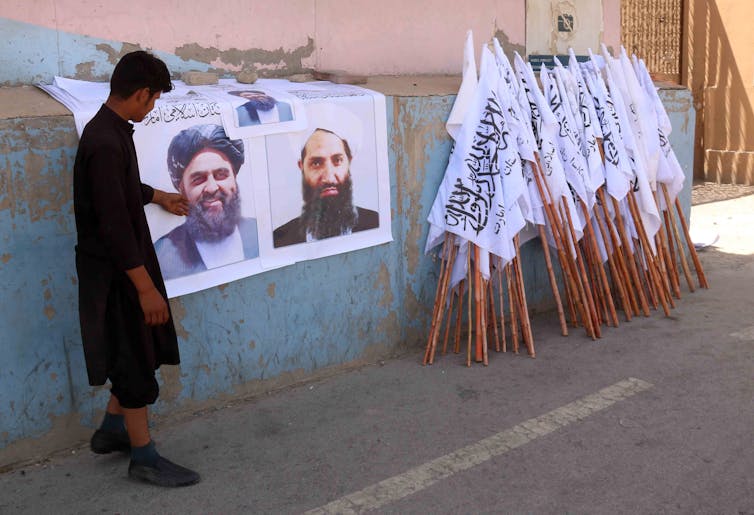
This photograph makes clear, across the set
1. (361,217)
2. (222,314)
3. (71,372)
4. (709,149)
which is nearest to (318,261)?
(361,217)

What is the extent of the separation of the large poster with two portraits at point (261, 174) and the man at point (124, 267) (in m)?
0.46

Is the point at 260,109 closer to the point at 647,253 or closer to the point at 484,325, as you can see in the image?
the point at 484,325

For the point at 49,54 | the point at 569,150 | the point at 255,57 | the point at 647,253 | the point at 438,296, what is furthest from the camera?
the point at 647,253

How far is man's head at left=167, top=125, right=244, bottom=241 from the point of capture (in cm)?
367

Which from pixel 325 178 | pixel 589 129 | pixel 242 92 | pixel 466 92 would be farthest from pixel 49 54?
pixel 589 129

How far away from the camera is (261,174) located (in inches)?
156

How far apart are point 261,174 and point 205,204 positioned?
336 mm

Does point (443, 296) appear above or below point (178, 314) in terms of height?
below

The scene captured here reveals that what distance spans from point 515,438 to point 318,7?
8.80 feet

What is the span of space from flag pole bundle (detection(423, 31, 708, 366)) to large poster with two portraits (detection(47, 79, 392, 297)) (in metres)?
0.52

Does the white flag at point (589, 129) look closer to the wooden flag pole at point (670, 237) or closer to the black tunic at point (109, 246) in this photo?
the wooden flag pole at point (670, 237)

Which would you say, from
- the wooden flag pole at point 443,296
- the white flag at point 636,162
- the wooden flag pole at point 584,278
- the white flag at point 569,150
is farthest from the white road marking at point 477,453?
the white flag at point 636,162

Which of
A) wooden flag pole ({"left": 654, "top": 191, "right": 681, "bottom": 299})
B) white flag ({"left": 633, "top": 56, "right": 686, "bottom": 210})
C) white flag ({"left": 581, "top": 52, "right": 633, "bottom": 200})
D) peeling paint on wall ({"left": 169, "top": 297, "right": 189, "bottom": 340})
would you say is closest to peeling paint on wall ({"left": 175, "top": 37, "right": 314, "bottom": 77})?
peeling paint on wall ({"left": 169, "top": 297, "right": 189, "bottom": 340})

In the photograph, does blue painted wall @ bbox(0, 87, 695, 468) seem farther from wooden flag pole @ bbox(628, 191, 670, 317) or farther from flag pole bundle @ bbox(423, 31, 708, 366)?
wooden flag pole @ bbox(628, 191, 670, 317)
